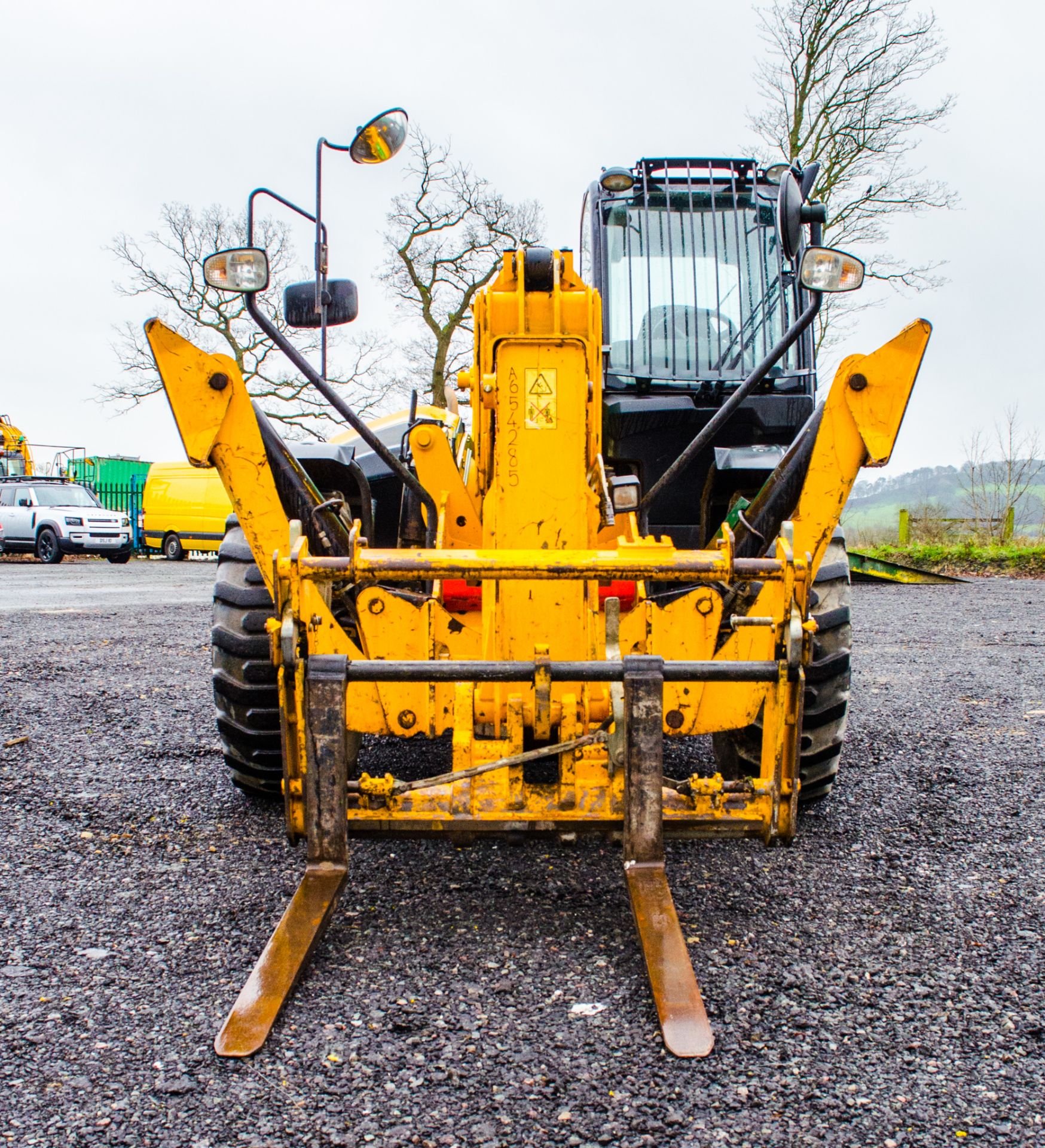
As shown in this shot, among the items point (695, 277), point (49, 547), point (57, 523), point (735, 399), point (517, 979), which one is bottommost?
point (49, 547)

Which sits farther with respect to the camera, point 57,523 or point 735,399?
point 57,523

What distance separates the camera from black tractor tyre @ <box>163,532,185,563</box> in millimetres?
24031

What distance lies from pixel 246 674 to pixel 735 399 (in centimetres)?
186

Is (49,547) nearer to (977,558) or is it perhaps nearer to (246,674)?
(977,558)

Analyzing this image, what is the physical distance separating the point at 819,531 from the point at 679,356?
6.04 feet

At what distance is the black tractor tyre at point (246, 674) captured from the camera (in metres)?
3.23

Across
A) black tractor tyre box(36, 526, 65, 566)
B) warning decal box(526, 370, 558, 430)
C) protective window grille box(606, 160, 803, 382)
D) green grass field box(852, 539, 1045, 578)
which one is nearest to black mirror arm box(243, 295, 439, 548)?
warning decal box(526, 370, 558, 430)

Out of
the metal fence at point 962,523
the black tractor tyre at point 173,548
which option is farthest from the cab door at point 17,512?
the metal fence at point 962,523

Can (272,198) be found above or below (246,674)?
above

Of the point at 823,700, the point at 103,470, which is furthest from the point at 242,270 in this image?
the point at 103,470

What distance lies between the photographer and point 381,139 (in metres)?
2.76

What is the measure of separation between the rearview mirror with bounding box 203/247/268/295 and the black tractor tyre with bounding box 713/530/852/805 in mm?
2020

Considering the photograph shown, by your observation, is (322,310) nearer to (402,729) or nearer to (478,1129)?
Result: (402,729)

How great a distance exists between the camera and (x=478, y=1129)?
1.72 meters
